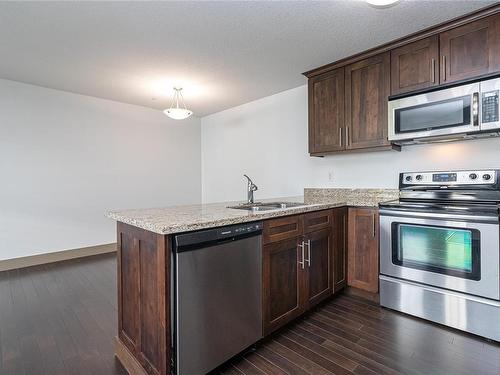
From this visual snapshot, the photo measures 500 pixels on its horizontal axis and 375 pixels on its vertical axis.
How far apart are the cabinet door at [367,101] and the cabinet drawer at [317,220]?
863 millimetres

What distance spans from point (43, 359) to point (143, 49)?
103 inches

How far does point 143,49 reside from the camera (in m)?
2.63

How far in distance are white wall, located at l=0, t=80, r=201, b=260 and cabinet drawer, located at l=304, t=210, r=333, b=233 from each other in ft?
11.3

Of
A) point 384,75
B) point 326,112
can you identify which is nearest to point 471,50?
point 384,75

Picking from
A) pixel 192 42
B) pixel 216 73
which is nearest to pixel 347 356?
pixel 192 42

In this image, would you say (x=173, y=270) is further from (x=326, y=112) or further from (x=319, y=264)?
(x=326, y=112)

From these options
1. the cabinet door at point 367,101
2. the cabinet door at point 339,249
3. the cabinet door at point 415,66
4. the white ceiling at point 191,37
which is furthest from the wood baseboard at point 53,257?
the cabinet door at point 415,66

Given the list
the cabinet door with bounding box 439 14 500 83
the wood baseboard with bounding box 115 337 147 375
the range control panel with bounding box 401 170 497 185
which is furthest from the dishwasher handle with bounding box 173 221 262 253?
the cabinet door with bounding box 439 14 500 83

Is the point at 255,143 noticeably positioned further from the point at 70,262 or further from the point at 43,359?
the point at 43,359

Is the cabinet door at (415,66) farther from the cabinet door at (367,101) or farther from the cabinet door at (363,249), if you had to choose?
the cabinet door at (363,249)

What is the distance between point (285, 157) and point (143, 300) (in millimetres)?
2948

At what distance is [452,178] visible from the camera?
2.45 metres

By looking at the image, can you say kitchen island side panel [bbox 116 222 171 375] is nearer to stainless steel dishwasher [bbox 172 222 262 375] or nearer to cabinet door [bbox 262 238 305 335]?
stainless steel dishwasher [bbox 172 222 262 375]

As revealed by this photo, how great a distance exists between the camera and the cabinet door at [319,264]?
7.47ft
